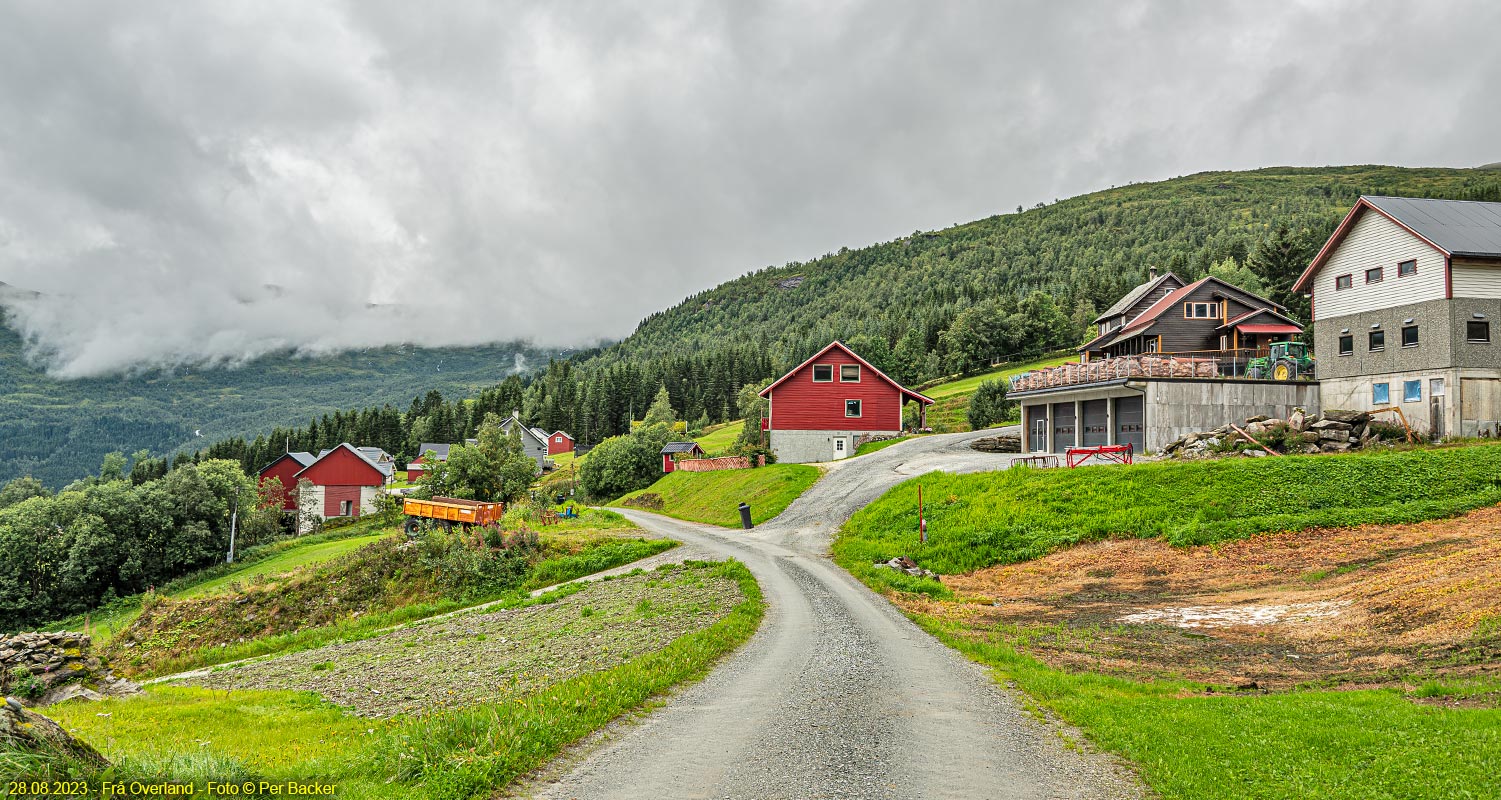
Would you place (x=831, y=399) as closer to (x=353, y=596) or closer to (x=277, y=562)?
(x=353, y=596)

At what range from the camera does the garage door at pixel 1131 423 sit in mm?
36438

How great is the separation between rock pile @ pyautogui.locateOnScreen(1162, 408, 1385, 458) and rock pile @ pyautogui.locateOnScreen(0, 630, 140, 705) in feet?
120

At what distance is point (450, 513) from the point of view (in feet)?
124

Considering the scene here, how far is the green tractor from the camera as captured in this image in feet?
123

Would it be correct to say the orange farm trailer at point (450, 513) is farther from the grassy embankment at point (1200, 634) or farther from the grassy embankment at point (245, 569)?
the grassy embankment at point (1200, 634)

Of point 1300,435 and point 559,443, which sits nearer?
point 1300,435

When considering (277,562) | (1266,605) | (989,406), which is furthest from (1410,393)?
(277,562)

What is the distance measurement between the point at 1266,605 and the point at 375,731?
56.2ft

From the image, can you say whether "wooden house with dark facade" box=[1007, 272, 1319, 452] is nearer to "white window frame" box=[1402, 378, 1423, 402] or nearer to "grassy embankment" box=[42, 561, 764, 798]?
"white window frame" box=[1402, 378, 1423, 402]

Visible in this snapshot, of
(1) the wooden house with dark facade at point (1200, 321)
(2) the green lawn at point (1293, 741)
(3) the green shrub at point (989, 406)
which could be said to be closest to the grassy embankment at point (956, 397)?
(3) the green shrub at point (989, 406)

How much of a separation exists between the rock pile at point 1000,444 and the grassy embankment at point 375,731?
35401 millimetres

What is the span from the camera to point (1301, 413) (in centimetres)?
3066

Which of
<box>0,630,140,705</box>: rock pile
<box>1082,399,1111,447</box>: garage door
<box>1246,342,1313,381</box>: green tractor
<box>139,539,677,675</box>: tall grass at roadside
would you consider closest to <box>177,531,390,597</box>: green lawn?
<box>139,539,677,675</box>: tall grass at roadside

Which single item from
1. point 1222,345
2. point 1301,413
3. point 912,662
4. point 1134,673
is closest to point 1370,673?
point 1134,673
